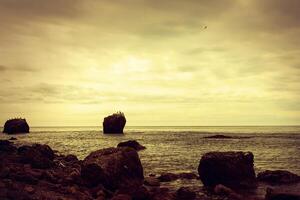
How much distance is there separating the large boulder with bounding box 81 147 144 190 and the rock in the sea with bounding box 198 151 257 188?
4898mm

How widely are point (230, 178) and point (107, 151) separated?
355 inches

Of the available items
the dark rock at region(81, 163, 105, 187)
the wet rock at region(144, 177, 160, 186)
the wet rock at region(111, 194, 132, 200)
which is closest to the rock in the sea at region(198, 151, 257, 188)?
the wet rock at region(144, 177, 160, 186)

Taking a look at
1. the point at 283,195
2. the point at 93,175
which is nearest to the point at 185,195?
the point at 283,195

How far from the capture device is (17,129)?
144 metres

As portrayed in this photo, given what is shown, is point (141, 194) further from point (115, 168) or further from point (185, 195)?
point (115, 168)

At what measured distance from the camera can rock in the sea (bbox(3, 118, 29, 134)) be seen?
14225 centimetres

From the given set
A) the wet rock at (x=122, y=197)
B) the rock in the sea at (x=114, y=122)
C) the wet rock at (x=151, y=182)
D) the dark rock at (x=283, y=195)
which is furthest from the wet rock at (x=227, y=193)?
the rock in the sea at (x=114, y=122)

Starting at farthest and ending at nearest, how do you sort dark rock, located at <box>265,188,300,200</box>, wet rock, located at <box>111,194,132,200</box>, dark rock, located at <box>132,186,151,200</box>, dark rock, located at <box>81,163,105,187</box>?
dark rock, located at <box>81,163,105,187</box> → dark rock, located at <box>132,186,151,200</box> → wet rock, located at <box>111,194,132,200</box> → dark rock, located at <box>265,188,300,200</box>

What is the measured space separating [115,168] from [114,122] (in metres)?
111

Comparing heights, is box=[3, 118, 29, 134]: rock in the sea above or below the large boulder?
above

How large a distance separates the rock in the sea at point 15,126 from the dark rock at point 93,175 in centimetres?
12745

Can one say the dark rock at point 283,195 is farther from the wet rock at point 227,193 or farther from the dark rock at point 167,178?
the dark rock at point 167,178

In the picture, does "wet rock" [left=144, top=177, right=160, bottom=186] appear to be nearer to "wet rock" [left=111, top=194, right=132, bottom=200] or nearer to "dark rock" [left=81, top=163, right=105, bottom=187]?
"dark rock" [left=81, top=163, right=105, bottom=187]

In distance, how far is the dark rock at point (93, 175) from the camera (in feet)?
78.0
